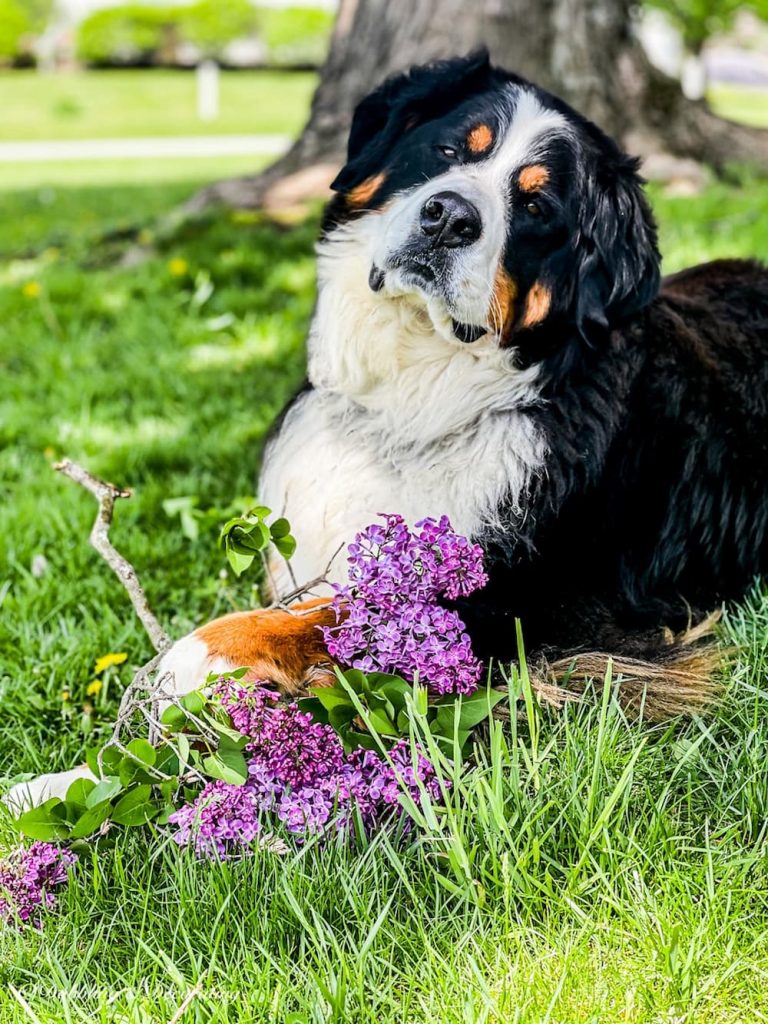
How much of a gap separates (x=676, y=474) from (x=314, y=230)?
3.87 m

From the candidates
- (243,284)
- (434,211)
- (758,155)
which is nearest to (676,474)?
(434,211)

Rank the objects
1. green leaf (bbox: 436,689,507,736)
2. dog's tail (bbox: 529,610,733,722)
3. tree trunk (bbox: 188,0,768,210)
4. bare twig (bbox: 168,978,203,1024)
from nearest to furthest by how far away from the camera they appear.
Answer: bare twig (bbox: 168,978,203,1024), green leaf (bbox: 436,689,507,736), dog's tail (bbox: 529,610,733,722), tree trunk (bbox: 188,0,768,210)

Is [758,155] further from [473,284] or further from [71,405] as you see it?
[473,284]

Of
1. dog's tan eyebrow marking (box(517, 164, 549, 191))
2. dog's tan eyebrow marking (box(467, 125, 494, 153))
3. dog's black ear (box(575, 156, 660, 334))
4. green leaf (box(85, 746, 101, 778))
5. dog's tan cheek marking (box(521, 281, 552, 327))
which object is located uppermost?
dog's tan eyebrow marking (box(467, 125, 494, 153))

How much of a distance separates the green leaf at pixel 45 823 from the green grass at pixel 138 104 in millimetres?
20367

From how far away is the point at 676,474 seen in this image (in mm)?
3229

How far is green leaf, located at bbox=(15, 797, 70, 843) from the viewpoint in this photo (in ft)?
7.30

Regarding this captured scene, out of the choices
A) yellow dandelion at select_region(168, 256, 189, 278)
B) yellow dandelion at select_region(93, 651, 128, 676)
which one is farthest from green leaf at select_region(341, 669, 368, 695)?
yellow dandelion at select_region(168, 256, 189, 278)

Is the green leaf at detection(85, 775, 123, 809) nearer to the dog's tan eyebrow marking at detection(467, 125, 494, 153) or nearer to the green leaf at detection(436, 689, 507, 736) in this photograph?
the green leaf at detection(436, 689, 507, 736)

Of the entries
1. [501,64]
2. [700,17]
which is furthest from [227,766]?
[700,17]

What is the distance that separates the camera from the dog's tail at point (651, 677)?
269cm

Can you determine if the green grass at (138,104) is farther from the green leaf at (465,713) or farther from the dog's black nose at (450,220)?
the green leaf at (465,713)

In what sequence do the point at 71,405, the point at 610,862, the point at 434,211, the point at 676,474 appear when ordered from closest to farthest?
the point at 610,862 → the point at 434,211 → the point at 676,474 → the point at 71,405

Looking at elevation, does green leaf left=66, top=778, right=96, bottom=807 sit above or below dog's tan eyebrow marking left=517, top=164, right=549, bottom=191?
below
